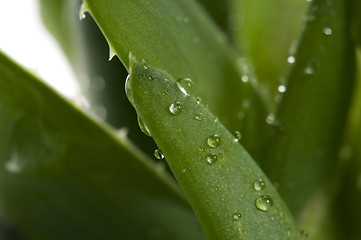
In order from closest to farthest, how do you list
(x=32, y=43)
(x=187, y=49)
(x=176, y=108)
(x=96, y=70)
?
1. (x=176, y=108)
2. (x=187, y=49)
3. (x=96, y=70)
4. (x=32, y=43)

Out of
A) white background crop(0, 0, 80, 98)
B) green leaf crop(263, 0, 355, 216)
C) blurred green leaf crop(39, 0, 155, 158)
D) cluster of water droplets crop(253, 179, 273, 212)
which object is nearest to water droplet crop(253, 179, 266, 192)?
cluster of water droplets crop(253, 179, 273, 212)

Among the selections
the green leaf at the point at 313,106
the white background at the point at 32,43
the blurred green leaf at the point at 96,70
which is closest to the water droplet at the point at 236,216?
the green leaf at the point at 313,106

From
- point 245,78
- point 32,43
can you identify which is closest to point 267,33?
point 245,78

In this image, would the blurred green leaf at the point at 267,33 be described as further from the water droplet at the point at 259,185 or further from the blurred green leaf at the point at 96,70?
the water droplet at the point at 259,185

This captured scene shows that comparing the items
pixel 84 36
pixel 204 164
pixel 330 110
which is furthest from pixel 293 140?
pixel 84 36

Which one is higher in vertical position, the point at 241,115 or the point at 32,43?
the point at 32,43

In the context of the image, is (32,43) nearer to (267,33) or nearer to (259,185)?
(267,33)

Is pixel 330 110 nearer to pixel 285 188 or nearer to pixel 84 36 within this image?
pixel 285 188
